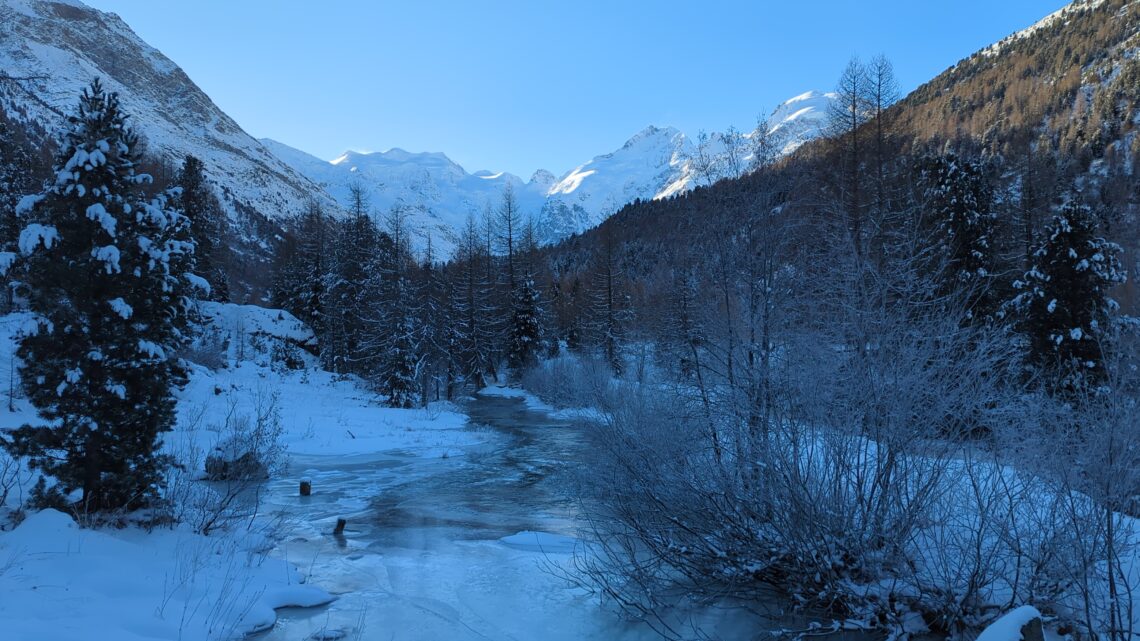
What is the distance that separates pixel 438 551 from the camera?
29.6 feet

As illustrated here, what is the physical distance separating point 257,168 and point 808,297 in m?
174

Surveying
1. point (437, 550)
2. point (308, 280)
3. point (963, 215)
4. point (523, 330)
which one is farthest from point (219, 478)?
point (308, 280)

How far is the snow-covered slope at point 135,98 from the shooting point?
4638 inches

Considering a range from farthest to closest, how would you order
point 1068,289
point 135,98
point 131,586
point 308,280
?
point 135,98 < point 308,280 < point 1068,289 < point 131,586

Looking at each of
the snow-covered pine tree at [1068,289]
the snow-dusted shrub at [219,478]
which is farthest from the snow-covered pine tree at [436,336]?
the snow-covered pine tree at [1068,289]

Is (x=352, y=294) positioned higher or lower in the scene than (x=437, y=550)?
higher

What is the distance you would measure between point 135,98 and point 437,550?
197707mm

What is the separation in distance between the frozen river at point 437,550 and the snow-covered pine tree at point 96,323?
2716mm

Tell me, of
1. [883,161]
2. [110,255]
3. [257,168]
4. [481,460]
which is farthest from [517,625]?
[257,168]

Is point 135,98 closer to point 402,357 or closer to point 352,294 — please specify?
point 352,294

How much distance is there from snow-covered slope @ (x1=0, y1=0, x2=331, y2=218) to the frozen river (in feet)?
319

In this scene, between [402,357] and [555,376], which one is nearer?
[402,357]

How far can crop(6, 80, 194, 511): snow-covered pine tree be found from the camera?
661 cm

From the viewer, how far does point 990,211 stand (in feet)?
70.0
